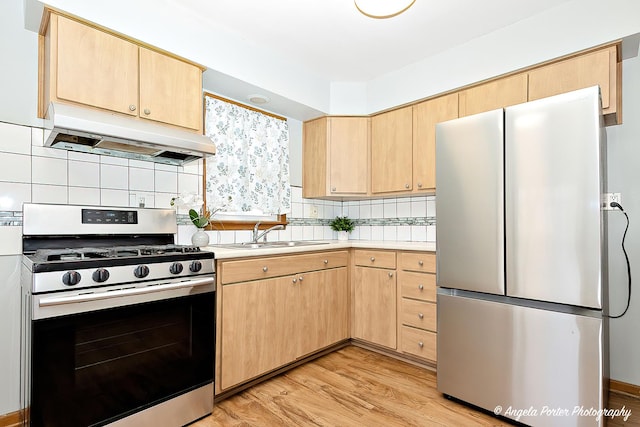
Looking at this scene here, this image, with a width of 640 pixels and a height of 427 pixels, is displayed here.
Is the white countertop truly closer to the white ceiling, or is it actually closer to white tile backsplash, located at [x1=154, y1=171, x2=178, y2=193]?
white tile backsplash, located at [x1=154, y1=171, x2=178, y2=193]

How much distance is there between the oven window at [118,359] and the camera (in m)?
1.37

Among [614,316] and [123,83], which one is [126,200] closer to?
[123,83]

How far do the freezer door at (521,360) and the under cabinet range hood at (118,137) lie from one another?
1821 millimetres

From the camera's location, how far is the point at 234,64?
2420mm

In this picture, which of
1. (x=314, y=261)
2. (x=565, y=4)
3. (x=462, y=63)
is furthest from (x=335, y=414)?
(x=565, y=4)

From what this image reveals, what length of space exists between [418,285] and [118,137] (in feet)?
6.98

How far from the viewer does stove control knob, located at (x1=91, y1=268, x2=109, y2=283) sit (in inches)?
58.0

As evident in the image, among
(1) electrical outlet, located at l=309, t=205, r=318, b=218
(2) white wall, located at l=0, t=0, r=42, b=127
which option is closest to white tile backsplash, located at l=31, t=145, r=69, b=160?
(2) white wall, located at l=0, t=0, r=42, b=127

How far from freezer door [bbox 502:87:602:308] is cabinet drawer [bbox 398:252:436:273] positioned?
0.65 m

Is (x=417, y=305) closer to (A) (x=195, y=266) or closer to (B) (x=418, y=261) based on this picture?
(B) (x=418, y=261)

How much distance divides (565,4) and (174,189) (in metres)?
2.79

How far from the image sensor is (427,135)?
279cm

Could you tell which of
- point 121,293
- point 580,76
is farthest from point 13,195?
point 580,76

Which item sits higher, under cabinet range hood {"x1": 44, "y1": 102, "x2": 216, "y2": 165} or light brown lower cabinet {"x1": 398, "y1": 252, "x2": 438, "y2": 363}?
under cabinet range hood {"x1": 44, "y1": 102, "x2": 216, "y2": 165}
